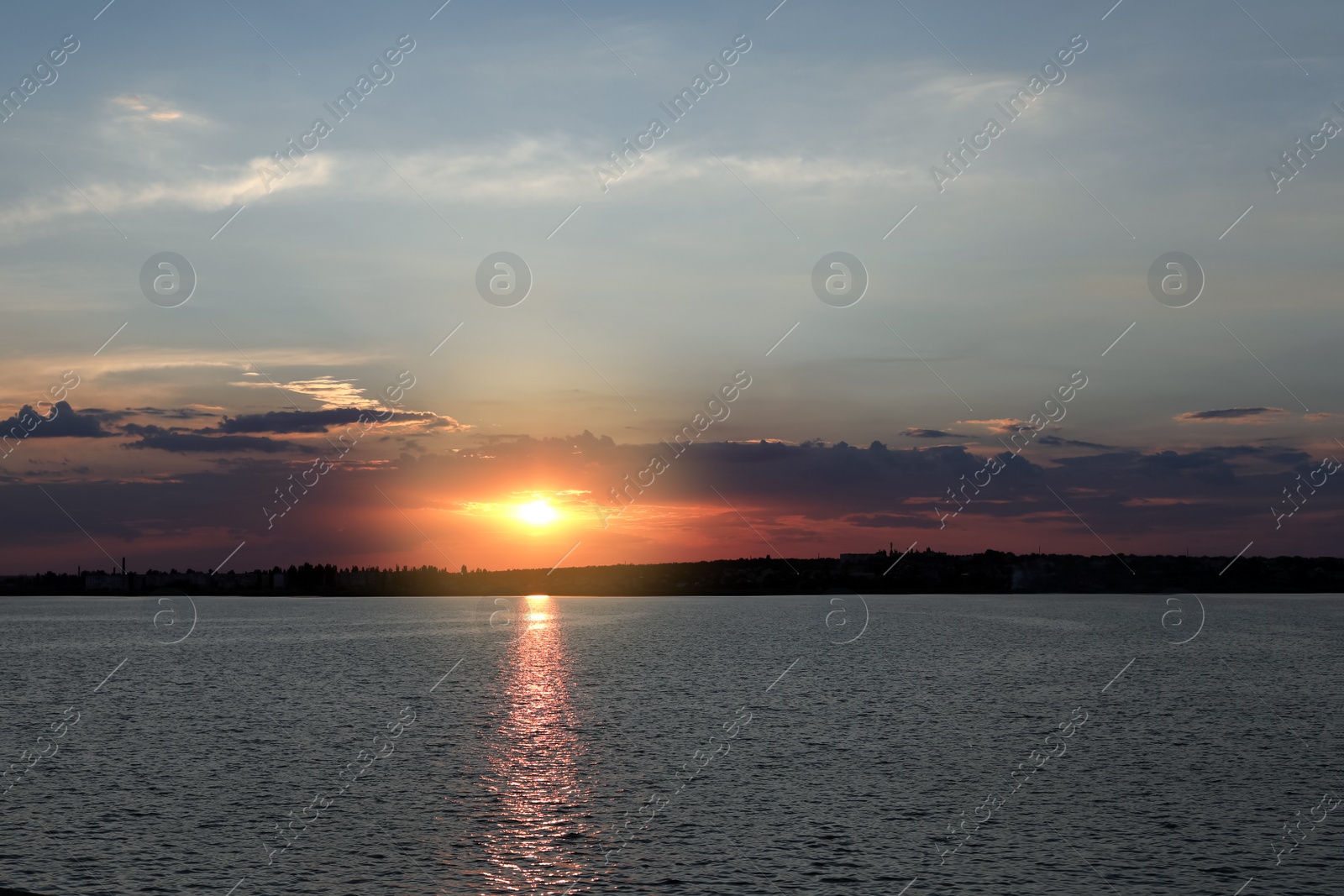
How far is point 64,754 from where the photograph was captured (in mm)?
61062

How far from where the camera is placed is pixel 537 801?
161ft

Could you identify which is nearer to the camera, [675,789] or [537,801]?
[537,801]

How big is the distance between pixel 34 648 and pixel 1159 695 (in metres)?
179

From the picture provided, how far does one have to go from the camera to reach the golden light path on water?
37.6 metres

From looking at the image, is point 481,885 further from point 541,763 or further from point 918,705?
point 918,705

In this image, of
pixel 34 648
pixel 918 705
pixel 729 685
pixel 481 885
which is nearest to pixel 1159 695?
pixel 918 705

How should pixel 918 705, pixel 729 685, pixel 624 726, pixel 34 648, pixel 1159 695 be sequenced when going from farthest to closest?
pixel 34 648 < pixel 729 685 < pixel 1159 695 < pixel 918 705 < pixel 624 726

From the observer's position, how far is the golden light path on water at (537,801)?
123ft

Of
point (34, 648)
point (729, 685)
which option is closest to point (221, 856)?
point (729, 685)

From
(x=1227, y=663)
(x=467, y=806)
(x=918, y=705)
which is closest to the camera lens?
(x=467, y=806)

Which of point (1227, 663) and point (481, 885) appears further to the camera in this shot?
point (1227, 663)

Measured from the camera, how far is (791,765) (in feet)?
193

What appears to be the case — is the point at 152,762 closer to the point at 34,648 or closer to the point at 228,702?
the point at 228,702

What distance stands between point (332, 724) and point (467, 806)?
33773 millimetres
